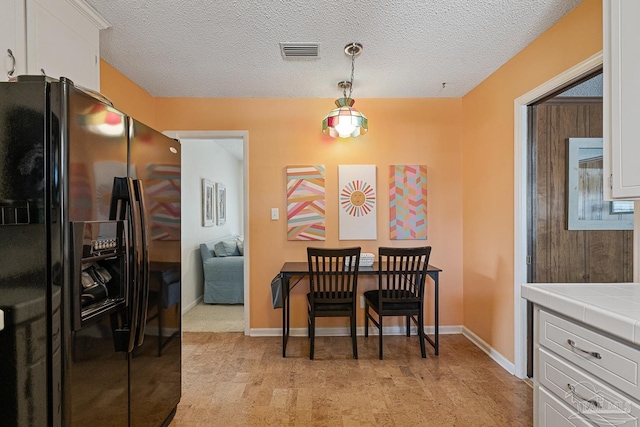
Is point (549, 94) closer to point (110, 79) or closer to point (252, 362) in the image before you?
point (252, 362)

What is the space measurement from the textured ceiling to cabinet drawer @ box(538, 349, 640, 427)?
1983 mm

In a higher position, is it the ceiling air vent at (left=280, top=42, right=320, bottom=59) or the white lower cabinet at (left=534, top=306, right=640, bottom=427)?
the ceiling air vent at (left=280, top=42, right=320, bottom=59)

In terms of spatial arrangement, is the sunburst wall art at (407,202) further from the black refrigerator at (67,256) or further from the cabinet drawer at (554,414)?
the black refrigerator at (67,256)

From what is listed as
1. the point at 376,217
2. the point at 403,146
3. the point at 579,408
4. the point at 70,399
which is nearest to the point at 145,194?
the point at 70,399

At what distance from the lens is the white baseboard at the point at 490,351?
261cm

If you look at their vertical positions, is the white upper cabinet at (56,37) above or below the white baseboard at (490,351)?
above

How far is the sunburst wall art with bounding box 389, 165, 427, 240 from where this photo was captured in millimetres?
3453

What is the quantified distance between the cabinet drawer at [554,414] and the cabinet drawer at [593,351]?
0.20 m

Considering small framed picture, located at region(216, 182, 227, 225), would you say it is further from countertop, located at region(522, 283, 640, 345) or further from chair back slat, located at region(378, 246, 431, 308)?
countertop, located at region(522, 283, 640, 345)

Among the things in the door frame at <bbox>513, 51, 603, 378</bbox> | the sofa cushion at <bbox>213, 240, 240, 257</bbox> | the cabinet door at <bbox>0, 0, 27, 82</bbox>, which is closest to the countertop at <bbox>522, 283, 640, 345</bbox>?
the door frame at <bbox>513, 51, 603, 378</bbox>

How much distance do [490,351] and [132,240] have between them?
302cm

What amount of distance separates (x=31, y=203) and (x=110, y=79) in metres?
2.05

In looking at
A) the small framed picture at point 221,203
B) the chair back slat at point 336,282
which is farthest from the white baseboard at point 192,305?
the chair back slat at point 336,282

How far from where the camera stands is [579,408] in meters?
1.22
